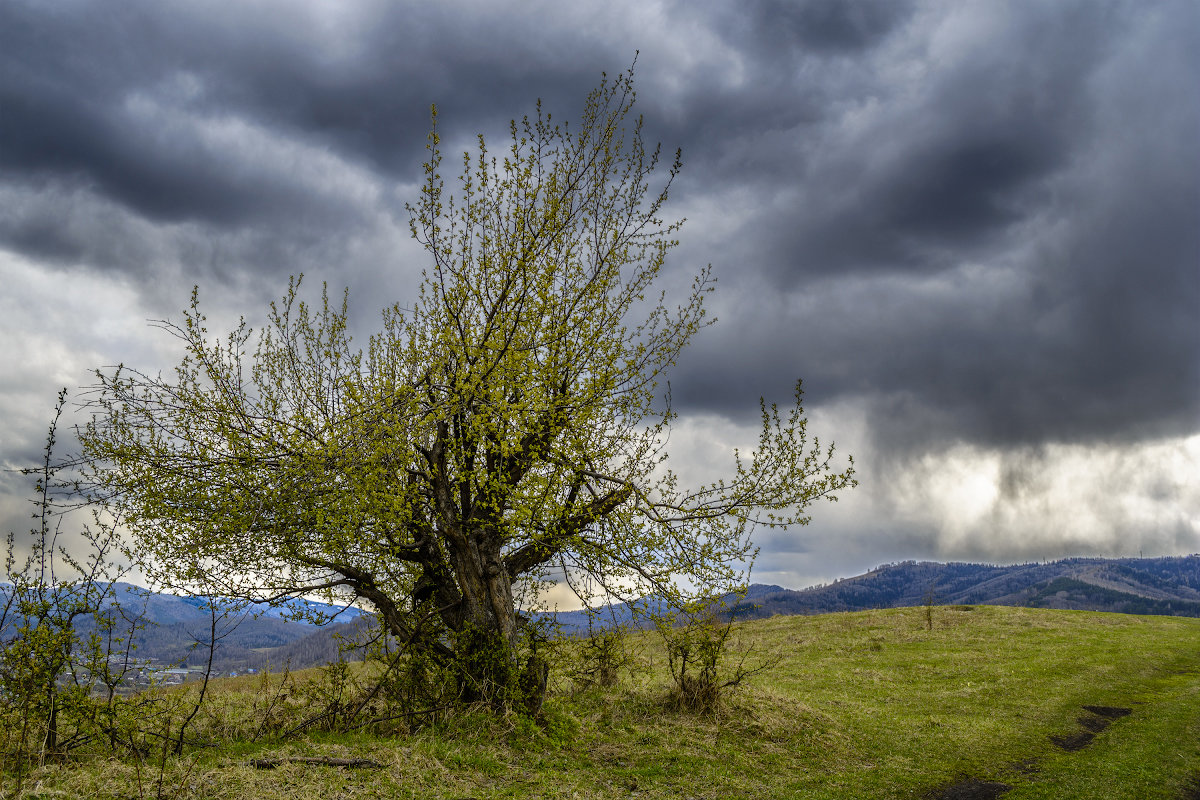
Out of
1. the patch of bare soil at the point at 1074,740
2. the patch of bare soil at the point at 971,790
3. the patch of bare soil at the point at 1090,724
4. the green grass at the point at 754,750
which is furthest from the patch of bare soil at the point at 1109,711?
the patch of bare soil at the point at 971,790

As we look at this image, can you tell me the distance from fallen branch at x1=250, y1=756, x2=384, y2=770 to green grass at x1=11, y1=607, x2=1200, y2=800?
207 mm

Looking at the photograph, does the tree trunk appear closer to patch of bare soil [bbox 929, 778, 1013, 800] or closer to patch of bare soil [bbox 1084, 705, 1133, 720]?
patch of bare soil [bbox 929, 778, 1013, 800]

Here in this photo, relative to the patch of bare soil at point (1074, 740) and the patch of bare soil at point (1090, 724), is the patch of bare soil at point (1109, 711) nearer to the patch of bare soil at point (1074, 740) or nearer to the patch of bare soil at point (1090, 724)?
the patch of bare soil at point (1090, 724)

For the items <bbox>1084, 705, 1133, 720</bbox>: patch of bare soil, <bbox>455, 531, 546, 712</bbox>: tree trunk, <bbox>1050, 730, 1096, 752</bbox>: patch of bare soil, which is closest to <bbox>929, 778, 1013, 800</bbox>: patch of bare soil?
<bbox>1050, 730, 1096, 752</bbox>: patch of bare soil

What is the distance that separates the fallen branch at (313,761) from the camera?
1015cm

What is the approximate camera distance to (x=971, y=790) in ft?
42.7

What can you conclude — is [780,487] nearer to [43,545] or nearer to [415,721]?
[415,721]

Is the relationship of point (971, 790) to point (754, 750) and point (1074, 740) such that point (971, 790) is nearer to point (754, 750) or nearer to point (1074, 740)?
point (754, 750)

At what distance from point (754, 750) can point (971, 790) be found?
4191 mm

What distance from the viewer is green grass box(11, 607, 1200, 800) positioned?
9.97 metres

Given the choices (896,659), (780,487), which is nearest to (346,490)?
(780,487)

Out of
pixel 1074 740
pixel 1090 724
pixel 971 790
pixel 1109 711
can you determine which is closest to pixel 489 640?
pixel 971 790

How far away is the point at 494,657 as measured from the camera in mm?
14539

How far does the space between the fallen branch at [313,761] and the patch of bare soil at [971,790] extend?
10055mm
